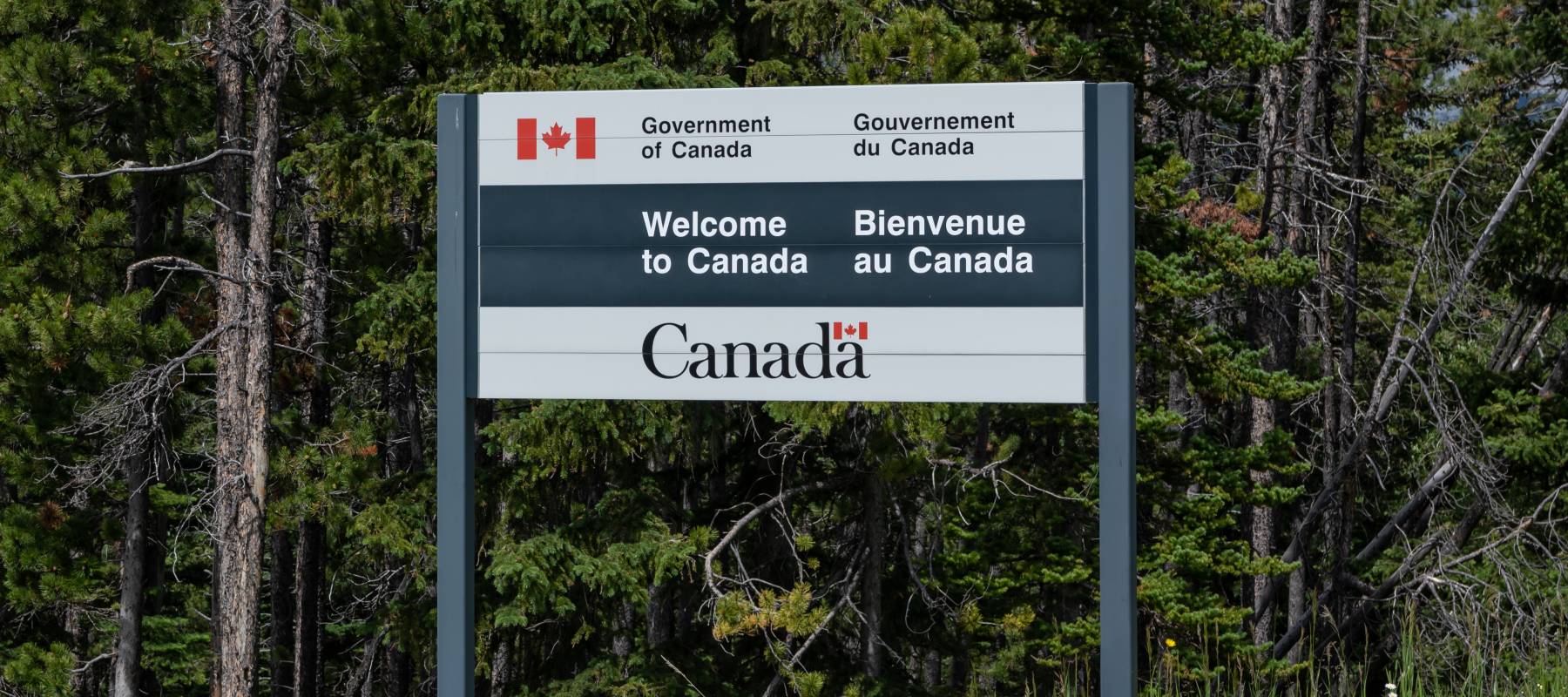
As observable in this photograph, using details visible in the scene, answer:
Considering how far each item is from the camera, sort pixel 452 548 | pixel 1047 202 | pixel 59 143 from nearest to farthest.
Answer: pixel 1047 202
pixel 452 548
pixel 59 143

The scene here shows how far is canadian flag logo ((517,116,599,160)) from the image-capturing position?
4320 mm

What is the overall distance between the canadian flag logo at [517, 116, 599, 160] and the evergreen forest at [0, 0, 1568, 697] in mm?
5343

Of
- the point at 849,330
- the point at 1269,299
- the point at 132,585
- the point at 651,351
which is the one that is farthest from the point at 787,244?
the point at 132,585

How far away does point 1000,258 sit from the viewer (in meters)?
4.10

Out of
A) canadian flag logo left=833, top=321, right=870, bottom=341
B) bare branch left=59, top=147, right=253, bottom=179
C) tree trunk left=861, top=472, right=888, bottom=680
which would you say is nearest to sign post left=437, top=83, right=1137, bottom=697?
canadian flag logo left=833, top=321, right=870, bottom=341

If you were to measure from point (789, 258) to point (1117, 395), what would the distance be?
1.03 meters

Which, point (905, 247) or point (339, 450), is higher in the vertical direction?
point (905, 247)

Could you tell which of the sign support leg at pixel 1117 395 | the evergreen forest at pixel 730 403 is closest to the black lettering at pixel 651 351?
the sign support leg at pixel 1117 395

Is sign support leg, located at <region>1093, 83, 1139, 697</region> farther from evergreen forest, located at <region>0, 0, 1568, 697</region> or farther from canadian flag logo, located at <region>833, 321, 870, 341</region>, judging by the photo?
evergreen forest, located at <region>0, 0, 1568, 697</region>

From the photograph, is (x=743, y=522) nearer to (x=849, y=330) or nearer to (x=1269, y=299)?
(x=849, y=330)

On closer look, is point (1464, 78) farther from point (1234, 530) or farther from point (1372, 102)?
point (1234, 530)

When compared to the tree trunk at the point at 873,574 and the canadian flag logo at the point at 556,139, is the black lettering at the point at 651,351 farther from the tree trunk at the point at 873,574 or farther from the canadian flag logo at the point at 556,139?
the tree trunk at the point at 873,574

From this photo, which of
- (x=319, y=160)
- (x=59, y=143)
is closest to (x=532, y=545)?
(x=319, y=160)

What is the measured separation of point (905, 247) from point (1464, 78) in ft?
45.3
